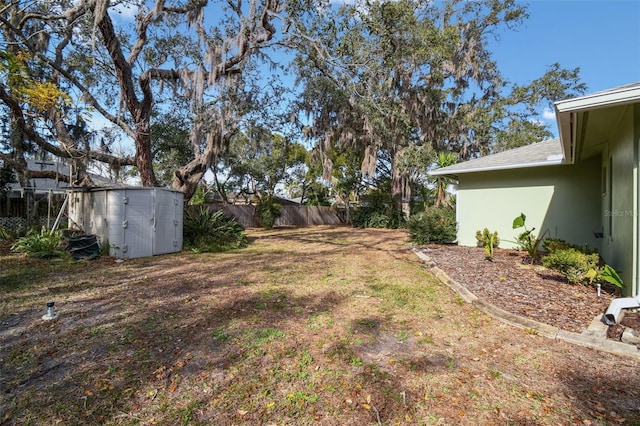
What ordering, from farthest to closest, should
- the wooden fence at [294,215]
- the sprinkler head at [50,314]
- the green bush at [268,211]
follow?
the wooden fence at [294,215], the green bush at [268,211], the sprinkler head at [50,314]

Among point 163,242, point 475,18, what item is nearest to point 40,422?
point 163,242

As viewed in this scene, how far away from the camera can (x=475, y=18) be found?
54.5 ft

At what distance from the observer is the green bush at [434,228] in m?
10.0

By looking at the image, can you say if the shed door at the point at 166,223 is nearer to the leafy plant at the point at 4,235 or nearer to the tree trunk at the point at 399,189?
the leafy plant at the point at 4,235

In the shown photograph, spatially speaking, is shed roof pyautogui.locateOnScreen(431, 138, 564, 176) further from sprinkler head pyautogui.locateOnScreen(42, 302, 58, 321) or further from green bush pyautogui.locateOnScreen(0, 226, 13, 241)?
green bush pyautogui.locateOnScreen(0, 226, 13, 241)

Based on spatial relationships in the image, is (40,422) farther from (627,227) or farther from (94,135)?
(94,135)

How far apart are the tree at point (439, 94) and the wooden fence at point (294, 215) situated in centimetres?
619

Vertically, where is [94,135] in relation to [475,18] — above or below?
below

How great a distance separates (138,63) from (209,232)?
6.29m

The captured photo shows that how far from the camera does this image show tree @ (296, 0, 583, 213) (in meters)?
15.5

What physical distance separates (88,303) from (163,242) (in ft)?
15.0

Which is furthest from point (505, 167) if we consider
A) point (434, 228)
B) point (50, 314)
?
point (50, 314)

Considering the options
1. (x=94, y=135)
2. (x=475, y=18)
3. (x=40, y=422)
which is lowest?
(x=40, y=422)

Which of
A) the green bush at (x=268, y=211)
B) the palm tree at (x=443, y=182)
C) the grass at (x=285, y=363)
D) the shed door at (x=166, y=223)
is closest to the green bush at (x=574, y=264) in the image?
the grass at (x=285, y=363)
